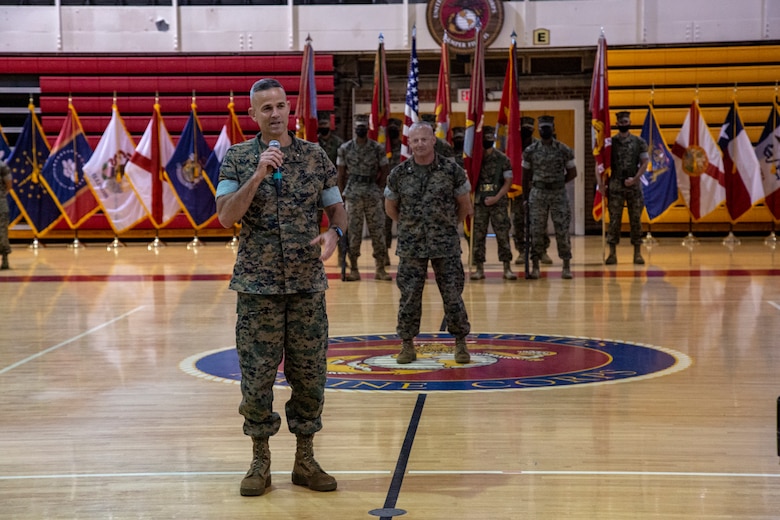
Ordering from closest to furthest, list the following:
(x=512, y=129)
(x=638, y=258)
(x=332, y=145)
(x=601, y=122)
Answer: (x=332, y=145) < (x=512, y=129) < (x=601, y=122) < (x=638, y=258)

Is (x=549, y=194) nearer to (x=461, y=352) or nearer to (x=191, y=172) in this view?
(x=461, y=352)

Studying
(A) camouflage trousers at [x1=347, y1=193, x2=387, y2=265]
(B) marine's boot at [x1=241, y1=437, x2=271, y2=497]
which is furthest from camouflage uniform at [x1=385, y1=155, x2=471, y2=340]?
(A) camouflage trousers at [x1=347, y1=193, x2=387, y2=265]

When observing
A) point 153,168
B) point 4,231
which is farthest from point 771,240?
point 4,231

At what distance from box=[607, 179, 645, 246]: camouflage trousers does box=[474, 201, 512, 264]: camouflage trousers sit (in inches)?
83.0

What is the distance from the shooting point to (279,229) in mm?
3967

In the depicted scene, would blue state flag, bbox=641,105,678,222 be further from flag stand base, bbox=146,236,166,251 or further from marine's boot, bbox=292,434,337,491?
marine's boot, bbox=292,434,337,491

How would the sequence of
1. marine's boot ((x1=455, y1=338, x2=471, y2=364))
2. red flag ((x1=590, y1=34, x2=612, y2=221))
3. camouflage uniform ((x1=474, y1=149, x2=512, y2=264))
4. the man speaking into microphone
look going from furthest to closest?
red flag ((x1=590, y1=34, x2=612, y2=221)), camouflage uniform ((x1=474, y1=149, x2=512, y2=264)), marine's boot ((x1=455, y1=338, x2=471, y2=364)), the man speaking into microphone

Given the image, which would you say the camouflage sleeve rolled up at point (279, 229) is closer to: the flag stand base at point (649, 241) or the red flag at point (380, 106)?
the red flag at point (380, 106)

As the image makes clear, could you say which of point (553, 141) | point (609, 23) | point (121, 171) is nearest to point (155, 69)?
point (121, 171)

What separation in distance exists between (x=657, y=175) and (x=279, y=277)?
46.2 feet

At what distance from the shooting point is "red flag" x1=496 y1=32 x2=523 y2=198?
1226 cm

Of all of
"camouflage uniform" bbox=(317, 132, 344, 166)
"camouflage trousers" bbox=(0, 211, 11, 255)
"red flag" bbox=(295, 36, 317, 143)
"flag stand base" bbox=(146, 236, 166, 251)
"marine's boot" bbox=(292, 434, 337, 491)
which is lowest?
"flag stand base" bbox=(146, 236, 166, 251)

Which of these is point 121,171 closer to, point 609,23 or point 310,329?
point 609,23

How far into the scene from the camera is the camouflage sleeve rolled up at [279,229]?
3955 millimetres
